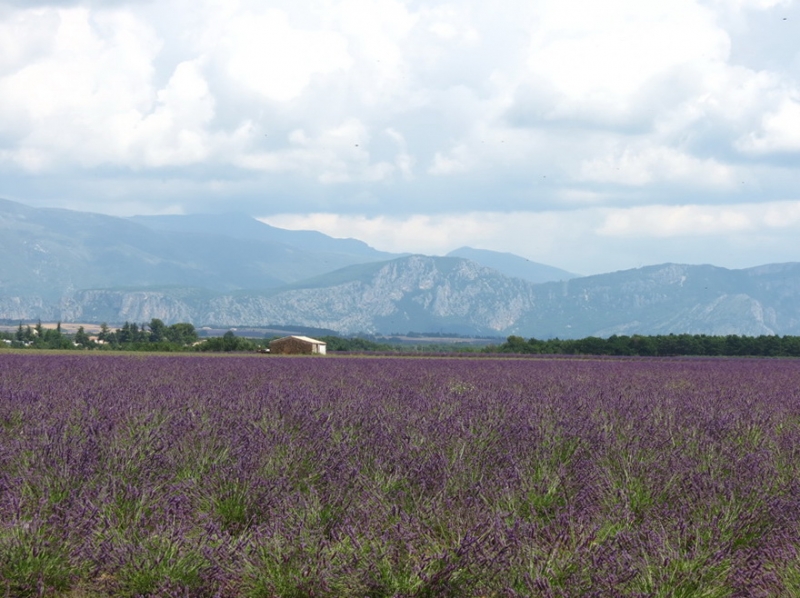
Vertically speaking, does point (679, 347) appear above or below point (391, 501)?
above

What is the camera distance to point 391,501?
5.71m

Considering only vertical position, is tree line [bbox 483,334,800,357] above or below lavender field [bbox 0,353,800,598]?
above

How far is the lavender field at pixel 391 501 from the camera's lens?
4.34m

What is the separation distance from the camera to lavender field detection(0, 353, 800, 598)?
434 centimetres

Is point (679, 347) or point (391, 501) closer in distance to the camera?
point (391, 501)

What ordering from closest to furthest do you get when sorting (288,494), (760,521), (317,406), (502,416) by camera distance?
(760,521) < (288,494) < (502,416) < (317,406)

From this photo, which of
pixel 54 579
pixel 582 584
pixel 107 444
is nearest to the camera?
pixel 582 584

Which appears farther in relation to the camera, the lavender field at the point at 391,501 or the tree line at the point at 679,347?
the tree line at the point at 679,347

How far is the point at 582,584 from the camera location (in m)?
4.23

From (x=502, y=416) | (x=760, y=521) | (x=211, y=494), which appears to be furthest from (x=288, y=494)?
(x=502, y=416)

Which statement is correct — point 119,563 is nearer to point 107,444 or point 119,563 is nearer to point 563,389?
point 107,444

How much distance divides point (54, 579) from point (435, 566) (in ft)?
6.25

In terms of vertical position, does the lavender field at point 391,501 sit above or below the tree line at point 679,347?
below

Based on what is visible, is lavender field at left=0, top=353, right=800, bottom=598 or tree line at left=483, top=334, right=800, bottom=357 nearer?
lavender field at left=0, top=353, right=800, bottom=598
